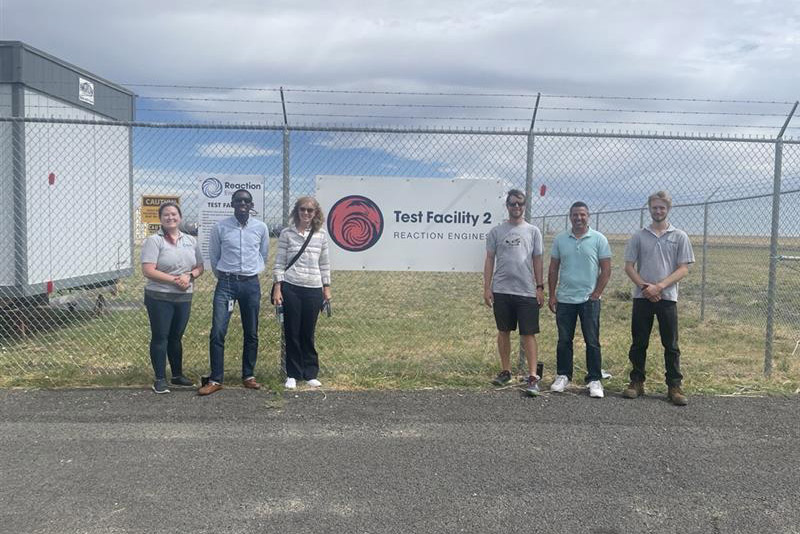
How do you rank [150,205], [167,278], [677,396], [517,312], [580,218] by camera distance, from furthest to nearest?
[150,205]
[517,312]
[580,218]
[677,396]
[167,278]

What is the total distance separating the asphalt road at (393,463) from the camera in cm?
340

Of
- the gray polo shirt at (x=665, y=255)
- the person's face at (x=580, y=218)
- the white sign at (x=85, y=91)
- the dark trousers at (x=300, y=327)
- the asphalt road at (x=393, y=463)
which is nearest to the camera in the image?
the asphalt road at (x=393, y=463)

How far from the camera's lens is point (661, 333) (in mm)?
5500

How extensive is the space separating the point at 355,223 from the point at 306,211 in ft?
2.16

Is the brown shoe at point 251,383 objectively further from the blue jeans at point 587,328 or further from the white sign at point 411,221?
the blue jeans at point 587,328

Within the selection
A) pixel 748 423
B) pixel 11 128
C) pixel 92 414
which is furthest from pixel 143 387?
pixel 748 423

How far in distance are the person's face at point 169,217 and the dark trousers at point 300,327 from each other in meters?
1.06

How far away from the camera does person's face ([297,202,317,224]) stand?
5.45 meters

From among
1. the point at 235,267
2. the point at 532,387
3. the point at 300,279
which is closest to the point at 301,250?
the point at 300,279

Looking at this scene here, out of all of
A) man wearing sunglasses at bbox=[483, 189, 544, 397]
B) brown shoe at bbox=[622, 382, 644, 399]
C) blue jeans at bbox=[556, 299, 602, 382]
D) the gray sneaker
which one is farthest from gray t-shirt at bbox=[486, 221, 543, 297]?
brown shoe at bbox=[622, 382, 644, 399]

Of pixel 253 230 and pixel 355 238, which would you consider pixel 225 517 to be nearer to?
pixel 253 230

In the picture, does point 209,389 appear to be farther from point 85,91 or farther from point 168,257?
point 85,91

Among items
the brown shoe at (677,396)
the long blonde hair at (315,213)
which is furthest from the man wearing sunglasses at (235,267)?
the brown shoe at (677,396)

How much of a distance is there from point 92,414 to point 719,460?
4.70m
